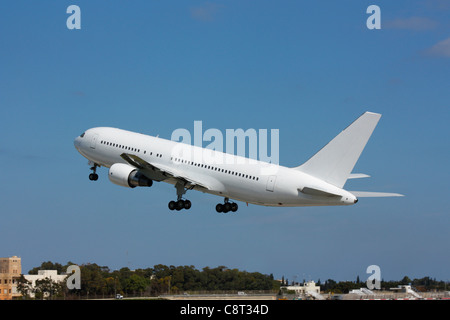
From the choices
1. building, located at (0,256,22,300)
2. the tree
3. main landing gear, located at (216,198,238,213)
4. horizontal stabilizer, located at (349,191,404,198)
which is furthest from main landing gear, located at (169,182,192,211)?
building, located at (0,256,22,300)

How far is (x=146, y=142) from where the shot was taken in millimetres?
68375

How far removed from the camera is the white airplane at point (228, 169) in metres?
57.7

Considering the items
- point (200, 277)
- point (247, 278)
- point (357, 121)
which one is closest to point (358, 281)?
point (247, 278)

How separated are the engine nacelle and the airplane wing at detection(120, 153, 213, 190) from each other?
0.58m

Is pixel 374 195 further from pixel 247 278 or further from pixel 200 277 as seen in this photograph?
pixel 200 277

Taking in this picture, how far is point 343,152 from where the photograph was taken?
5778 cm

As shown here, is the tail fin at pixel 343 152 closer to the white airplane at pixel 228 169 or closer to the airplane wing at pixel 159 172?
the white airplane at pixel 228 169

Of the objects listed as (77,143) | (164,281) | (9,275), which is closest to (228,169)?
(77,143)

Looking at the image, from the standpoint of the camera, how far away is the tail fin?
57062mm

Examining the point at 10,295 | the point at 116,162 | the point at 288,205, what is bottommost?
the point at 10,295

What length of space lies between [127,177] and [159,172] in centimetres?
295
